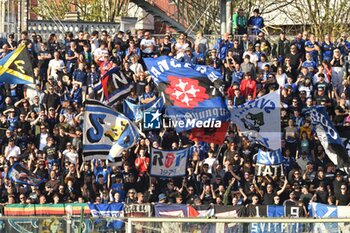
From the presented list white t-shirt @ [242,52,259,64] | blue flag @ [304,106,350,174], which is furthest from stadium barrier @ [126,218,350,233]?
white t-shirt @ [242,52,259,64]

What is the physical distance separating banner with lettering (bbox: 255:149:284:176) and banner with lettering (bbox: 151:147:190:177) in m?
1.70

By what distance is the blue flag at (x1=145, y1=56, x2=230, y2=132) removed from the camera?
32688 millimetres

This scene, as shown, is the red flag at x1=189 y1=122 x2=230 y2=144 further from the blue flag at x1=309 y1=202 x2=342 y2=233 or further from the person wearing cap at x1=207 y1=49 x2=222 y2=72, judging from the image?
the person wearing cap at x1=207 y1=49 x2=222 y2=72

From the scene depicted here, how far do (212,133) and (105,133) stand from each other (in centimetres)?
240

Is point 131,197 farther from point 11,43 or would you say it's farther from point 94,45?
point 11,43

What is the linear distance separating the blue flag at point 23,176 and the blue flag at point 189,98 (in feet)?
10.9

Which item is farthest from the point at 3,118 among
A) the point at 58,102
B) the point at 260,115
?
the point at 260,115

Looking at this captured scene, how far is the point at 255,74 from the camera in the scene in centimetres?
3609

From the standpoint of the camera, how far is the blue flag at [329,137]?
3422 centimetres

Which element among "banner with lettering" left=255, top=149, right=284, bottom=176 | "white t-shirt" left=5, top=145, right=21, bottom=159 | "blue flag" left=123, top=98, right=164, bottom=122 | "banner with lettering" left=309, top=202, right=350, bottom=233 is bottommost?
"banner with lettering" left=309, top=202, right=350, bottom=233

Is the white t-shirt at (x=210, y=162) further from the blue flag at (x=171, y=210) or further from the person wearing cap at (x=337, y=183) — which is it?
the person wearing cap at (x=337, y=183)

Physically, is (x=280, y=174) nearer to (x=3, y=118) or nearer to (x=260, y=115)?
(x=260, y=115)

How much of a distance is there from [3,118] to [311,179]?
7651 millimetres

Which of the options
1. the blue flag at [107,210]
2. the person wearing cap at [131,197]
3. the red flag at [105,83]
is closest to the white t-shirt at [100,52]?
the red flag at [105,83]
